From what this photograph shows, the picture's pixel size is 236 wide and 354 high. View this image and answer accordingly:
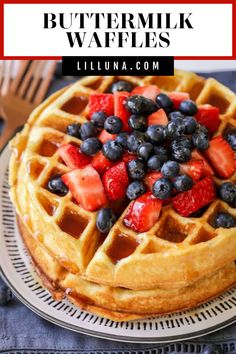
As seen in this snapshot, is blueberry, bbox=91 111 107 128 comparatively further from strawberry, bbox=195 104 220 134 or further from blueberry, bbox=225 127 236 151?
blueberry, bbox=225 127 236 151

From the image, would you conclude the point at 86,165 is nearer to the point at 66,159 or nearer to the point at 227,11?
the point at 66,159

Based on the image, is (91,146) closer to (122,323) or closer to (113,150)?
(113,150)

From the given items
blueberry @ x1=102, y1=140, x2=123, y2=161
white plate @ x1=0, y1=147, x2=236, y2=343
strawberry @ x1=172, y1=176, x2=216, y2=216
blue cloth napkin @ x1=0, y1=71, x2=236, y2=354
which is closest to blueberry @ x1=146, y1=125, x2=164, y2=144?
blueberry @ x1=102, y1=140, x2=123, y2=161

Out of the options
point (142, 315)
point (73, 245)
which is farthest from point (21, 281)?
point (142, 315)

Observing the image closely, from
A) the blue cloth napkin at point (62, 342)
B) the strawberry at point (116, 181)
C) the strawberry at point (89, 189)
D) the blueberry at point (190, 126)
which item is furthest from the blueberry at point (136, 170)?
the blue cloth napkin at point (62, 342)

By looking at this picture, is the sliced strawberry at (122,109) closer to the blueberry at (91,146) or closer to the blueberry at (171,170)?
the blueberry at (91,146)

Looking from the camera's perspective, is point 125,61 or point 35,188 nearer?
point 35,188
